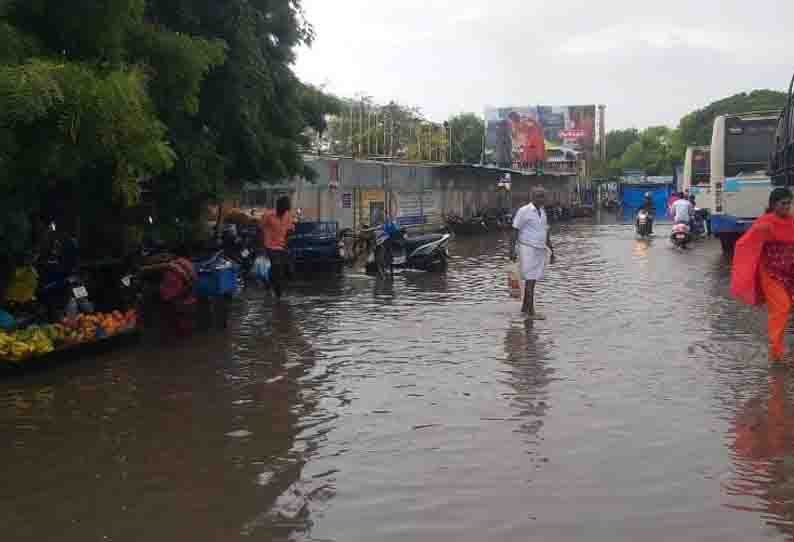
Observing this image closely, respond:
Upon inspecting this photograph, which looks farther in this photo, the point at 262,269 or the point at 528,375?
the point at 262,269

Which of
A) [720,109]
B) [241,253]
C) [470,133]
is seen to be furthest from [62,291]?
[720,109]

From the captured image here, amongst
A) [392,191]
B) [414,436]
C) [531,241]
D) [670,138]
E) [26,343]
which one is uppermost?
[670,138]

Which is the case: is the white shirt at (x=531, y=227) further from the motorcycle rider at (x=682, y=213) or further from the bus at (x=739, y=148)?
the motorcycle rider at (x=682, y=213)

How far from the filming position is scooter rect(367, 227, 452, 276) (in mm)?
17484

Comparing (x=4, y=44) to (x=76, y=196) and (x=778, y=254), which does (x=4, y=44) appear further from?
(x=778, y=254)

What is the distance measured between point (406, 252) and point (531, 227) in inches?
269

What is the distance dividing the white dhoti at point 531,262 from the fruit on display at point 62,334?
448cm

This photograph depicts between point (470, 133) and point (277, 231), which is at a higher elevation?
point (470, 133)

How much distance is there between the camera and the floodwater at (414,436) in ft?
14.9

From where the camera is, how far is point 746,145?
2439 cm

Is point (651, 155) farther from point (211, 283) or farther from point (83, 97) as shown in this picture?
point (83, 97)

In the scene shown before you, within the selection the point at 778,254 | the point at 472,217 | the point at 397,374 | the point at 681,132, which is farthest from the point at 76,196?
the point at 681,132

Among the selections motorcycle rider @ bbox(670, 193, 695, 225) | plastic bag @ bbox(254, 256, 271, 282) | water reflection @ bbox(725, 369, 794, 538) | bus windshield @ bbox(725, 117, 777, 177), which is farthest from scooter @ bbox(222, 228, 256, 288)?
bus windshield @ bbox(725, 117, 777, 177)

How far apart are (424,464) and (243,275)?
10.4 m
